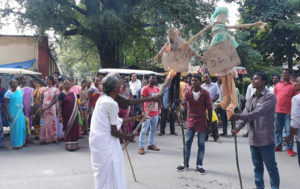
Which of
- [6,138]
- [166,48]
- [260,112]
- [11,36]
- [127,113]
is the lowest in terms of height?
[6,138]

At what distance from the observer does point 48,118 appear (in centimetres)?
766

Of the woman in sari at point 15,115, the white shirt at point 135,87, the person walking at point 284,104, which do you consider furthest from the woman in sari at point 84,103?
the person walking at point 284,104

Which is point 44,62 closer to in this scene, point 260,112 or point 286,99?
point 286,99

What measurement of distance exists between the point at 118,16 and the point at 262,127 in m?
11.3

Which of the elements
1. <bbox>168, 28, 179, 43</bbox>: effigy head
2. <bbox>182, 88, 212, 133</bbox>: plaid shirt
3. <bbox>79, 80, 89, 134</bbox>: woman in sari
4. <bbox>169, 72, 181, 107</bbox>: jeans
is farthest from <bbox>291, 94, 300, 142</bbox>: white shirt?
<bbox>79, 80, 89, 134</bbox>: woman in sari

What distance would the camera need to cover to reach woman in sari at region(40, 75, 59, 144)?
24.7ft

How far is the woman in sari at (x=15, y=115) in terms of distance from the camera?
697 cm

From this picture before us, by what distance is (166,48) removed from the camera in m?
3.44

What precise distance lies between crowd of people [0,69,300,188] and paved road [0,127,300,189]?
33 cm

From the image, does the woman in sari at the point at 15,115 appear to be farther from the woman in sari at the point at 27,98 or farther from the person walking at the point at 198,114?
the person walking at the point at 198,114

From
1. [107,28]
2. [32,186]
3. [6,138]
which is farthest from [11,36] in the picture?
[32,186]

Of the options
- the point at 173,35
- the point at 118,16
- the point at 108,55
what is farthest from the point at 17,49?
the point at 173,35

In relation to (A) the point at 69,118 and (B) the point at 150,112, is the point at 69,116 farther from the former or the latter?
(B) the point at 150,112

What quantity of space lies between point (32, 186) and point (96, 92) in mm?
4021
